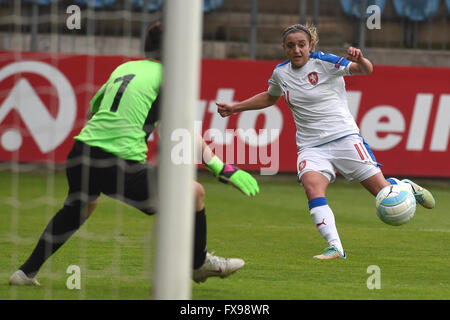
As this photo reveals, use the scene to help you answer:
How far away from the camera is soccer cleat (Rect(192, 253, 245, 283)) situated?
5.09 metres

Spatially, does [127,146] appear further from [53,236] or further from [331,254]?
[331,254]

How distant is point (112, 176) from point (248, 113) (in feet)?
27.0

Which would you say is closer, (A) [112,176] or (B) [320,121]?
(A) [112,176]

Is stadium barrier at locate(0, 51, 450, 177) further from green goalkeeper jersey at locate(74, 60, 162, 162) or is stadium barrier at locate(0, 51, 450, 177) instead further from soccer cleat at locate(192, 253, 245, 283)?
green goalkeeper jersey at locate(74, 60, 162, 162)

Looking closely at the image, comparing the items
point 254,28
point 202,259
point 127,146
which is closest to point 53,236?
point 127,146

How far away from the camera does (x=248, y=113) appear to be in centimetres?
1303

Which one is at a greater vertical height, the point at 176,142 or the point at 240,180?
the point at 176,142

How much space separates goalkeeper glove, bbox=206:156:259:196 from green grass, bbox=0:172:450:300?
68 cm

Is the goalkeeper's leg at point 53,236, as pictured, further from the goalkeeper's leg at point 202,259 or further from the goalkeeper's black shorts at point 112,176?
the goalkeeper's leg at point 202,259

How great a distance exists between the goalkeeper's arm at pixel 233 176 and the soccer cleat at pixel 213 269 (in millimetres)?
656

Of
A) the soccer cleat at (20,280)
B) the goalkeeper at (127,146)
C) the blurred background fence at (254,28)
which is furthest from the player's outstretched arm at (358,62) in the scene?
the blurred background fence at (254,28)

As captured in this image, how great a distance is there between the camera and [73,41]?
14.3 m

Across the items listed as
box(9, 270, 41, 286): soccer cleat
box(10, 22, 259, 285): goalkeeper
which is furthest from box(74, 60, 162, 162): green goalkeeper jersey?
box(9, 270, 41, 286): soccer cleat
